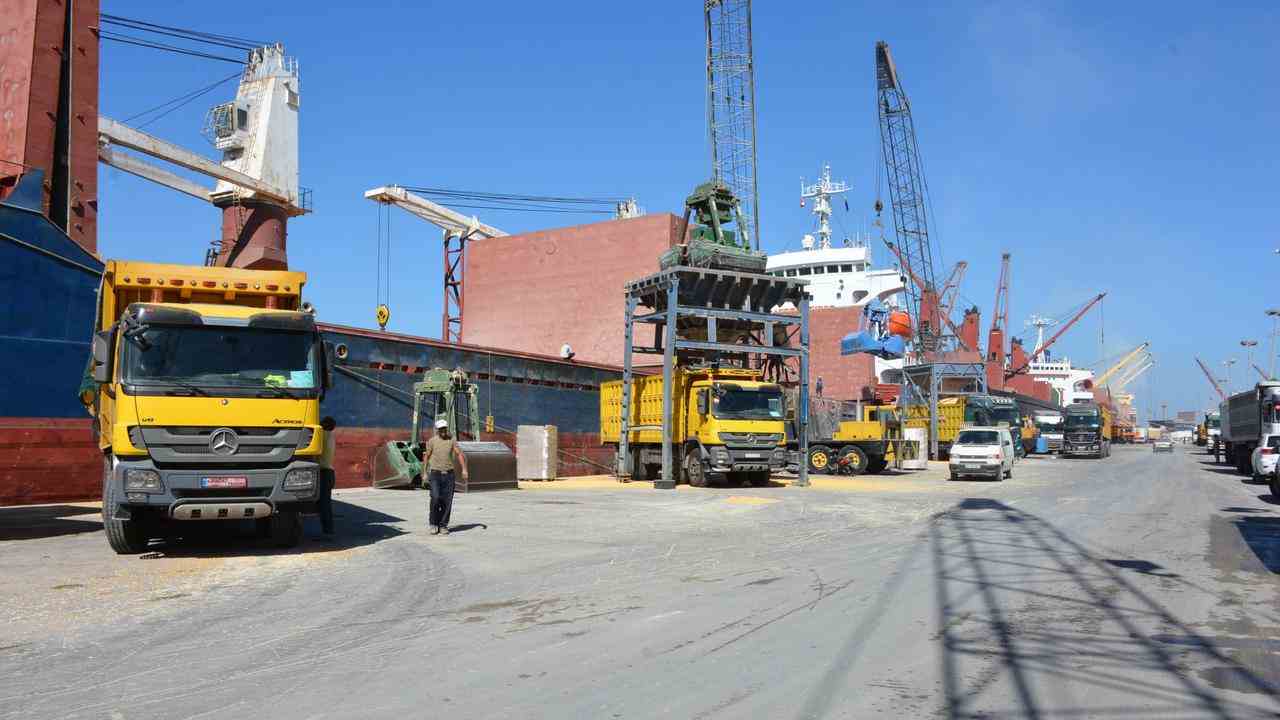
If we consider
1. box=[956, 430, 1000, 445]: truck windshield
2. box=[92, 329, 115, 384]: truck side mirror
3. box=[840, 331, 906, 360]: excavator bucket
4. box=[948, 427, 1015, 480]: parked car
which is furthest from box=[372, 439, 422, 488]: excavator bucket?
box=[840, 331, 906, 360]: excavator bucket

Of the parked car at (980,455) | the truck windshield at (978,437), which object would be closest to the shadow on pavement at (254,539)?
the parked car at (980,455)

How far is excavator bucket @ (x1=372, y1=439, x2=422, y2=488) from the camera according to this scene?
75.2ft

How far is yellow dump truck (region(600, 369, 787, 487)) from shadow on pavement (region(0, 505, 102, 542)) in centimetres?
1439

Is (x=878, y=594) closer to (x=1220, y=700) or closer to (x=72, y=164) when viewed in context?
(x=1220, y=700)

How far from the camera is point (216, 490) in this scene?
1009 centimetres

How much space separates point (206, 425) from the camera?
10.1 m

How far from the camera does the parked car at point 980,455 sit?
29.3 meters

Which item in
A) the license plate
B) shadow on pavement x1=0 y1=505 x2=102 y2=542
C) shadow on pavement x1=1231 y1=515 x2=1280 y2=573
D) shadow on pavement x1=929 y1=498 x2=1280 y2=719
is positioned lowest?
shadow on pavement x1=0 y1=505 x2=102 y2=542

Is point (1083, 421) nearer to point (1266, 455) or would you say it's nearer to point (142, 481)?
point (1266, 455)

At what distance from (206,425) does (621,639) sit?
6.17 m

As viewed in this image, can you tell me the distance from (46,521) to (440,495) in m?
7.17

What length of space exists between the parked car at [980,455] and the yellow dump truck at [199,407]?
77.4 ft

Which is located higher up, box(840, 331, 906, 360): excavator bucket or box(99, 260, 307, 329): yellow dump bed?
box(840, 331, 906, 360): excavator bucket

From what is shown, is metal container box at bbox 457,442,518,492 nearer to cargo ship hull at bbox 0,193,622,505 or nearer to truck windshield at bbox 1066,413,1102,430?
cargo ship hull at bbox 0,193,622,505
